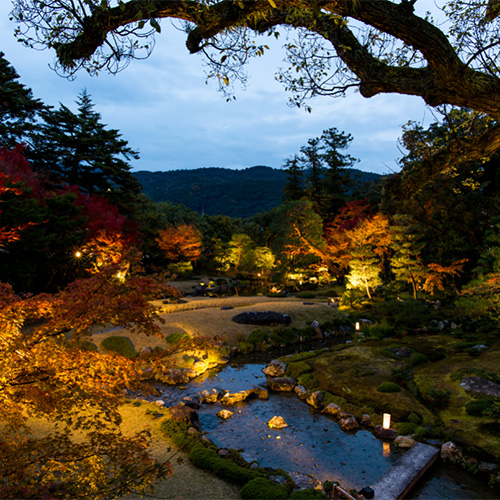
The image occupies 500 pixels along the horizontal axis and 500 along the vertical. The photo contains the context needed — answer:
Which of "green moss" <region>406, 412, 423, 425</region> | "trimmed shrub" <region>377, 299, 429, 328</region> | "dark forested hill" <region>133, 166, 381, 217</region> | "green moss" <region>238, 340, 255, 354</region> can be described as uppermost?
"dark forested hill" <region>133, 166, 381, 217</region>

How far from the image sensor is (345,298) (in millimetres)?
17953

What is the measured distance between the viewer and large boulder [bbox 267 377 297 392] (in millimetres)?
9445

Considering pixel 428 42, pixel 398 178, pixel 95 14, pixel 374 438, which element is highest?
pixel 95 14

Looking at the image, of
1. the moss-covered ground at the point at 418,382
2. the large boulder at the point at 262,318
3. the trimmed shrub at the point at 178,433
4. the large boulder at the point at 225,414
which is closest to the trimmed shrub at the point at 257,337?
the large boulder at the point at 262,318

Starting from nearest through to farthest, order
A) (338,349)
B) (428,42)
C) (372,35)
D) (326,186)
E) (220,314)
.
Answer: (428,42)
(372,35)
(338,349)
(220,314)
(326,186)

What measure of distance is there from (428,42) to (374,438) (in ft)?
24.5

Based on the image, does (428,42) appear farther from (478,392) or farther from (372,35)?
(478,392)

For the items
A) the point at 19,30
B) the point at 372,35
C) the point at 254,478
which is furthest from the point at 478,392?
the point at 19,30

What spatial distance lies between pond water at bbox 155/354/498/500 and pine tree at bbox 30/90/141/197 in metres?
17.7

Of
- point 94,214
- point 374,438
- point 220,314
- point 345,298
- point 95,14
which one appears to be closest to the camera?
point 95,14

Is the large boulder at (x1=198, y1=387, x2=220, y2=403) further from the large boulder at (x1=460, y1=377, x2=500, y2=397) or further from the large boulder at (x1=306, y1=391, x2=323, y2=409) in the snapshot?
the large boulder at (x1=460, y1=377, x2=500, y2=397)

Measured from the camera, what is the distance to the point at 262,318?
14.6m

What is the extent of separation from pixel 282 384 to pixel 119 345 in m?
5.69

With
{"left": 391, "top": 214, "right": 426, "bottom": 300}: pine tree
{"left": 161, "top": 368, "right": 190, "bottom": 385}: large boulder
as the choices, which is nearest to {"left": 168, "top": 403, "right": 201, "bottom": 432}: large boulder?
{"left": 161, "top": 368, "right": 190, "bottom": 385}: large boulder
